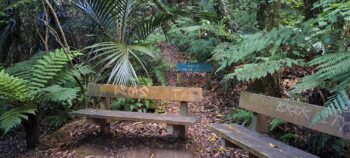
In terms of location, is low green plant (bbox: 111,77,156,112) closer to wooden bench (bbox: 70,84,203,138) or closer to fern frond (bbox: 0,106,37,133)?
wooden bench (bbox: 70,84,203,138)

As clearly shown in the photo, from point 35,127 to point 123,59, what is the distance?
1.50 m

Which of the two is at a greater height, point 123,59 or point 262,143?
point 123,59

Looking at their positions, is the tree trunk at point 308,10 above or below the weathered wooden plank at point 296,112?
above

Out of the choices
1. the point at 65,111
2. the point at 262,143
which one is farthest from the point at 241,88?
the point at 65,111

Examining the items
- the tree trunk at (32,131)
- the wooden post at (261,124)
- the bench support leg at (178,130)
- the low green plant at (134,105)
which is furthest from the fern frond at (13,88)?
the wooden post at (261,124)

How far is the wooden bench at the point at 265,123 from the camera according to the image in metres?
3.06

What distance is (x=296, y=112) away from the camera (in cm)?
347

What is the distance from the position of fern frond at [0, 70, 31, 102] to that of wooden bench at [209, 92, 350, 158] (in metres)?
2.29

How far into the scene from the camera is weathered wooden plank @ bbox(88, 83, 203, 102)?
4.75 meters

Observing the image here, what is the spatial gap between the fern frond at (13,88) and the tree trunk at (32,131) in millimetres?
473

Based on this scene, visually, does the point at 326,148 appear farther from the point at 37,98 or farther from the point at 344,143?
the point at 37,98

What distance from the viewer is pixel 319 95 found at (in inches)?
171

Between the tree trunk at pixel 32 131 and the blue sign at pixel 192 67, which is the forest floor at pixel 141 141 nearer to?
the tree trunk at pixel 32 131

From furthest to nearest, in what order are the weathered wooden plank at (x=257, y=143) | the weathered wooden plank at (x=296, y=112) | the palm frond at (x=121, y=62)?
1. the palm frond at (x=121, y=62)
2. the weathered wooden plank at (x=257, y=143)
3. the weathered wooden plank at (x=296, y=112)
